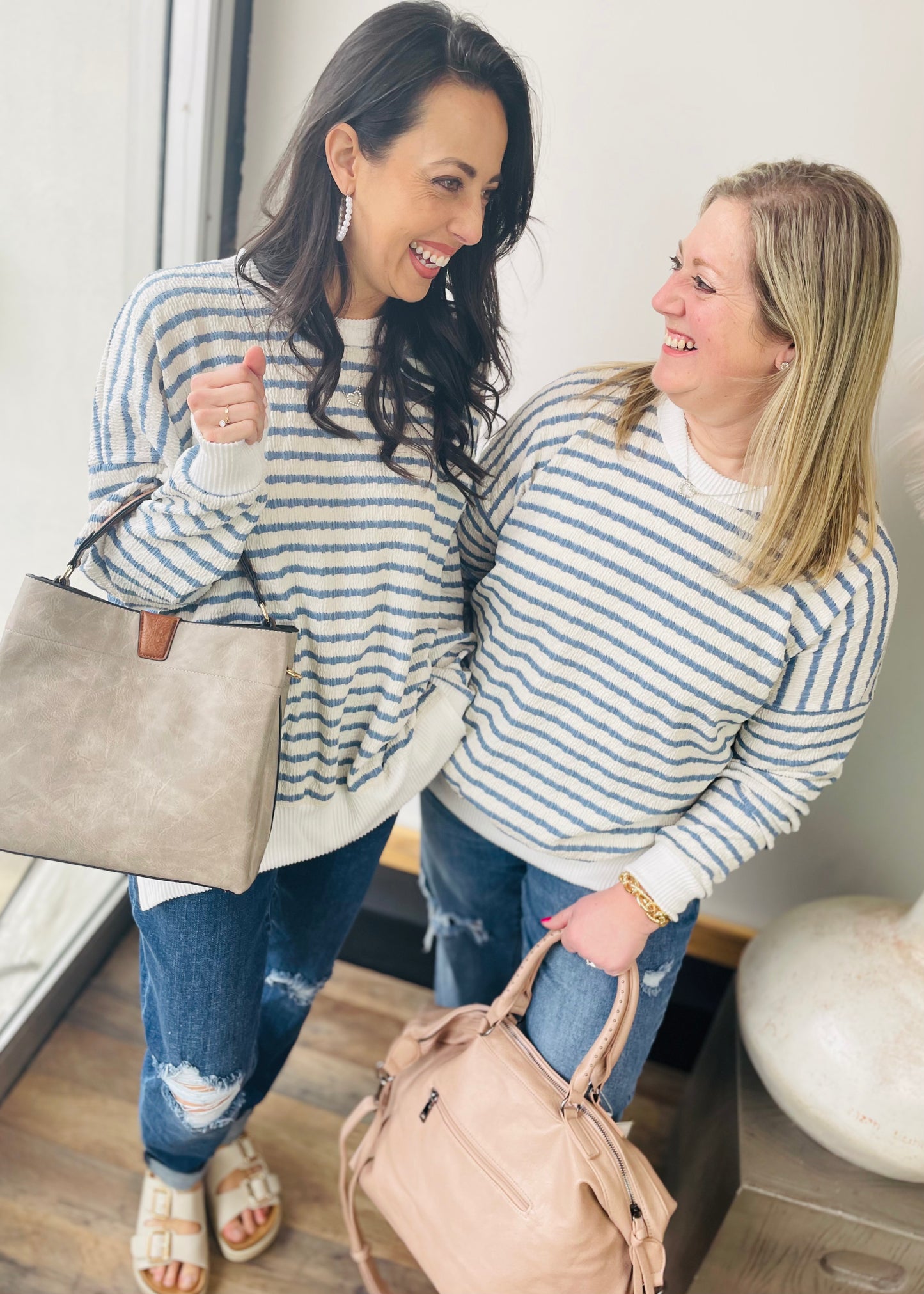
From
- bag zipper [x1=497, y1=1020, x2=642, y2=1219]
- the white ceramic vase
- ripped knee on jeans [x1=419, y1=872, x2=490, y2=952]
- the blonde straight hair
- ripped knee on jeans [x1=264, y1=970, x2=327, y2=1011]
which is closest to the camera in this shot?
the blonde straight hair

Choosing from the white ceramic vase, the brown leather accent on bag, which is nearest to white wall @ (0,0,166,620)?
the brown leather accent on bag

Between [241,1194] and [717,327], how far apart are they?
1.27m

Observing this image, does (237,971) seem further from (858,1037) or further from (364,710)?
(858,1037)

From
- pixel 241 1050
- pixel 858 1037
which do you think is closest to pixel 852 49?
pixel 858 1037

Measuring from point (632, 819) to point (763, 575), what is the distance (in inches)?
12.4

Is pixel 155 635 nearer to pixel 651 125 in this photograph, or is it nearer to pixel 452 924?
pixel 452 924

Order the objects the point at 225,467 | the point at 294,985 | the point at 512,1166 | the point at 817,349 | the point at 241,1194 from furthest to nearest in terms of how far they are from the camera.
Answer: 1. the point at 241,1194
2. the point at 294,985
3. the point at 512,1166
4. the point at 817,349
5. the point at 225,467

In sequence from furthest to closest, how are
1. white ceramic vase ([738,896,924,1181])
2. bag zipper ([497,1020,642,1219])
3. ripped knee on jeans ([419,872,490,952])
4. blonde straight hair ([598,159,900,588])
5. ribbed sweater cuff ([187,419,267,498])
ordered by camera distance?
ripped knee on jeans ([419,872,490,952]) < white ceramic vase ([738,896,924,1181]) < bag zipper ([497,1020,642,1219]) < blonde straight hair ([598,159,900,588]) < ribbed sweater cuff ([187,419,267,498])

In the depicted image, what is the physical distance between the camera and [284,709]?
0.90 m

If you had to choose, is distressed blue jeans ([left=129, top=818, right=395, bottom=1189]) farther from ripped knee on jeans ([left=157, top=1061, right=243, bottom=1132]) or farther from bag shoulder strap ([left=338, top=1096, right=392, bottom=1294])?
bag shoulder strap ([left=338, top=1096, right=392, bottom=1294])

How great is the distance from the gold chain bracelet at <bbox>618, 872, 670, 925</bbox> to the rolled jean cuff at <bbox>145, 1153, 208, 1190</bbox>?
70 centimetres

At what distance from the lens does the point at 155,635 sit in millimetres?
824

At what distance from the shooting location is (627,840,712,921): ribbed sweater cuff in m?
1.05

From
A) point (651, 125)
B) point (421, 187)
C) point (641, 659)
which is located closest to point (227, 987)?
point (641, 659)
